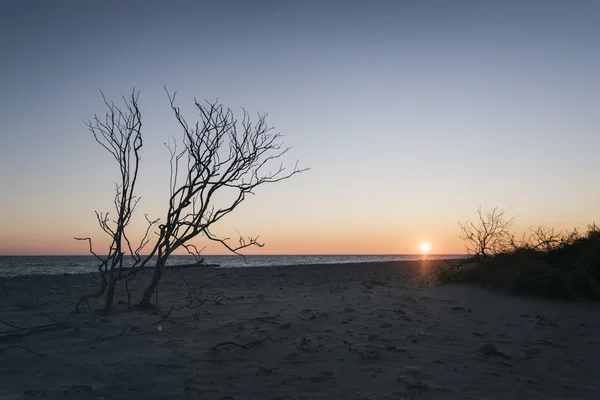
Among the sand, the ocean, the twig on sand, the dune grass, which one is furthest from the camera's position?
the ocean

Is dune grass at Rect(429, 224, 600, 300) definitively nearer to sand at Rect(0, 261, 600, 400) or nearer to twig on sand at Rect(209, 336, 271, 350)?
sand at Rect(0, 261, 600, 400)

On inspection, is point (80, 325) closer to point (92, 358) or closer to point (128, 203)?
point (92, 358)

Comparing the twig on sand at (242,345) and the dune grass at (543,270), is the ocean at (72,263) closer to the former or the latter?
the twig on sand at (242,345)

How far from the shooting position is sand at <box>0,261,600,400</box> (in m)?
3.84

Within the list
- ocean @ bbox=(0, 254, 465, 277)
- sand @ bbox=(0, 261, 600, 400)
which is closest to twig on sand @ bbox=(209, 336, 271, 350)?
sand @ bbox=(0, 261, 600, 400)

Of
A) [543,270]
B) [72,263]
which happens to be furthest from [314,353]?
[72,263]

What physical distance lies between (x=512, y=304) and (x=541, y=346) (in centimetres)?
275

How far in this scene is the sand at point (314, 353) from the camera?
3.84 m

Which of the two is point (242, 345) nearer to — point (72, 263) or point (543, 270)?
point (543, 270)

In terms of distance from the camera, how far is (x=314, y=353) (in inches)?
196

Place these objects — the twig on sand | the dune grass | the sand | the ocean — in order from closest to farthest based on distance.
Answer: the sand
the twig on sand
the dune grass
the ocean

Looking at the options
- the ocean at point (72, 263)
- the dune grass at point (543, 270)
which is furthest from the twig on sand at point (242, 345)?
the dune grass at point (543, 270)

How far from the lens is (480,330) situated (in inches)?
239

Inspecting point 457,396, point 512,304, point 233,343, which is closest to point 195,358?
point 233,343
